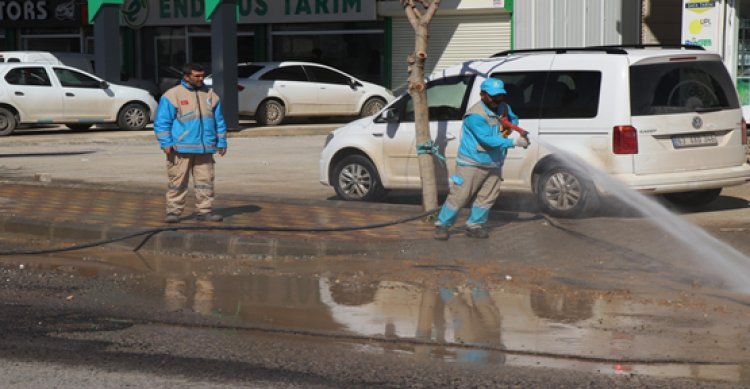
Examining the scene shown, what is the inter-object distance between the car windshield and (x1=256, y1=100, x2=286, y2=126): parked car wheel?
37.2 inches

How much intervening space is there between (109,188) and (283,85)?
41.7ft

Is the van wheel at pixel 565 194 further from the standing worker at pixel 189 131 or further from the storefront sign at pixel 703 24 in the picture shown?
the storefront sign at pixel 703 24

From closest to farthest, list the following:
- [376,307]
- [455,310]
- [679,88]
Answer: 1. [455,310]
2. [376,307]
3. [679,88]

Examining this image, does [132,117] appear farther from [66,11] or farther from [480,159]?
[480,159]

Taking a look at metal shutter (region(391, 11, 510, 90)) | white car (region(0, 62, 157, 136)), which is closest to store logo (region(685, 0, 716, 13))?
metal shutter (region(391, 11, 510, 90))

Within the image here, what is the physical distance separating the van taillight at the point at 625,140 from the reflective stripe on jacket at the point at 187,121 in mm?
3825

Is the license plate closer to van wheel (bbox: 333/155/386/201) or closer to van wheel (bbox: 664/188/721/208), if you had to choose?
van wheel (bbox: 664/188/721/208)

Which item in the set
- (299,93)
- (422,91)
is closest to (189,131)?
(422,91)

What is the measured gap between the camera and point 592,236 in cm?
1055

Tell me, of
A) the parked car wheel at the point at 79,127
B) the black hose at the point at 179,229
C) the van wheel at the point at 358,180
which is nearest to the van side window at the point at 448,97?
the van wheel at the point at 358,180

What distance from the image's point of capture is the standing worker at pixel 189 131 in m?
11.0

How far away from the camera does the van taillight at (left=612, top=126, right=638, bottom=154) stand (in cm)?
1140

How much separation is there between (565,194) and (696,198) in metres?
1.91

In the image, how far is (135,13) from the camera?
1383 inches
